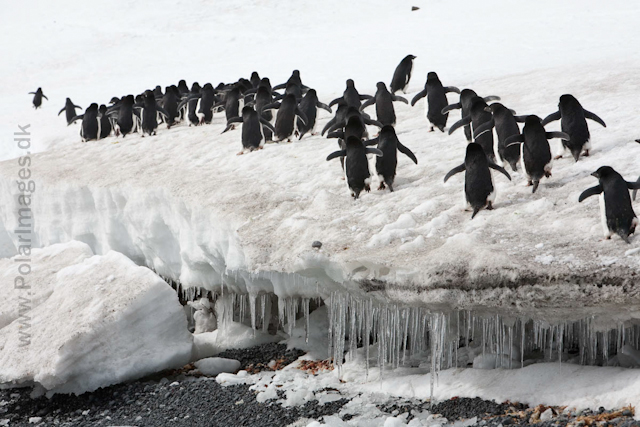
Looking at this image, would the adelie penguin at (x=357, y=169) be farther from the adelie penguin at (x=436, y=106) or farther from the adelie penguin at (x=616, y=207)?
the adelie penguin at (x=436, y=106)

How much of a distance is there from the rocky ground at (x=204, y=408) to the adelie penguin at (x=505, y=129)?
251cm

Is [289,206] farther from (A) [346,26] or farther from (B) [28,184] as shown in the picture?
(A) [346,26]

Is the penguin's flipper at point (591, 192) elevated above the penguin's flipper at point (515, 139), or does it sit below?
below

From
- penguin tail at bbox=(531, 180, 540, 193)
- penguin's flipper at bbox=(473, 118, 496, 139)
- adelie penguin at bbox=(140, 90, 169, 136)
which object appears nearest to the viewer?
penguin tail at bbox=(531, 180, 540, 193)

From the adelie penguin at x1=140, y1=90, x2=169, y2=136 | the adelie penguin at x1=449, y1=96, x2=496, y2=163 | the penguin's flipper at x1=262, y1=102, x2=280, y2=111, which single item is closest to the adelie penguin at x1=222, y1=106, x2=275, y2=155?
the penguin's flipper at x1=262, y1=102, x2=280, y2=111

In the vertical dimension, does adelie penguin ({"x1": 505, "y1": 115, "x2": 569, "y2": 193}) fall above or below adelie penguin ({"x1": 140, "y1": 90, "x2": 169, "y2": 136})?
below

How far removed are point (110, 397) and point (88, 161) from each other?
15.7 feet

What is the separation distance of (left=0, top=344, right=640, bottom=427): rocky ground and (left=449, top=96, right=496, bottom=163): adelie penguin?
270 centimetres

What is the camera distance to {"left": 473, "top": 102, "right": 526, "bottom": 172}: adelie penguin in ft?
20.4

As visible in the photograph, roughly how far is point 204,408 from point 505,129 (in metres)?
3.60

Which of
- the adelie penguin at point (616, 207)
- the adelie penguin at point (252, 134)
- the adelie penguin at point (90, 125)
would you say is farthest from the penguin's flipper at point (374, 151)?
the adelie penguin at point (90, 125)

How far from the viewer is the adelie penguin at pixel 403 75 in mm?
11453

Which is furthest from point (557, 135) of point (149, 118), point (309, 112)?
point (149, 118)

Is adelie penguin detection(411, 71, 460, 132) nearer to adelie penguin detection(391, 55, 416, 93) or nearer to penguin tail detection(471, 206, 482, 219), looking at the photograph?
adelie penguin detection(391, 55, 416, 93)
